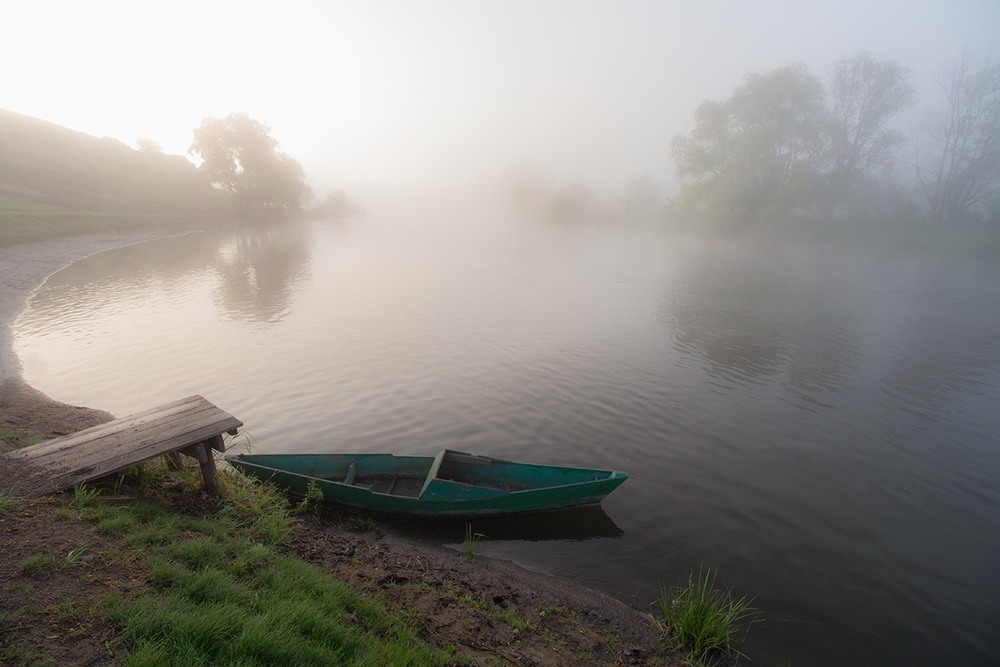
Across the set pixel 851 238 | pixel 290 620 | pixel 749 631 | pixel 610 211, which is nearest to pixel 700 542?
pixel 749 631

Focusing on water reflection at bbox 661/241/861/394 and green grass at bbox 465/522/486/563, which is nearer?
green grass at bbox 465/522/486/563

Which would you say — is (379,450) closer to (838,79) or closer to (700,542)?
(700,542)

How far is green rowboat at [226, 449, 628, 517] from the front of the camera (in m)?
8.59

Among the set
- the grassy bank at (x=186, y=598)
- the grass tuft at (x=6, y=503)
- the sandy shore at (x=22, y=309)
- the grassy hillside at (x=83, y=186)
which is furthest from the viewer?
the grassy hillside at (x=83, y=186)

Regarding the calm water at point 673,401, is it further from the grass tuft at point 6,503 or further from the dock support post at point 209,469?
the grass tuft at point 6,503

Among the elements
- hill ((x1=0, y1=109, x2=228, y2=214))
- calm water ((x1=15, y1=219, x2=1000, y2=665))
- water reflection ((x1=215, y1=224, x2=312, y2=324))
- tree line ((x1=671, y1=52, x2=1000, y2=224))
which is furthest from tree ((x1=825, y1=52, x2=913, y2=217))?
hill ((x1=0, y1=109, x2=228, y2=214))

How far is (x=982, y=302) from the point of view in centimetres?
2747

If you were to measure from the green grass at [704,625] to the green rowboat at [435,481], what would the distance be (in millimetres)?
2286

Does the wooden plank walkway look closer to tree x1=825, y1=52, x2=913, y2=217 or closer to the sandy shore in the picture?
the sandy shore

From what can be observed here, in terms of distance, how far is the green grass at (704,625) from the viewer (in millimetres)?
6285

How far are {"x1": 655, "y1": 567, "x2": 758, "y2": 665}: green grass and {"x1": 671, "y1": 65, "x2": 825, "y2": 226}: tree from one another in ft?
198

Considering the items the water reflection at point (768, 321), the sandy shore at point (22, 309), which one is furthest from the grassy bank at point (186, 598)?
the water reflection at point (768, 321)

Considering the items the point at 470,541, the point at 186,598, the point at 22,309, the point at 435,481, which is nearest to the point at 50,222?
the point at 22,309

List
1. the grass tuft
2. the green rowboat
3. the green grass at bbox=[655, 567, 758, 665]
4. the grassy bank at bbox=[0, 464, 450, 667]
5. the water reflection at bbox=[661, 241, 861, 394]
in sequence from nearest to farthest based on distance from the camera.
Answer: the grassy bank at bbox=[0, 464, 450, 667], the grass tuft, the green grass at bbox=[655, 567, 758, 665], the green rowboat, the water reflection at bbox=[661, 241, 861, 394]
